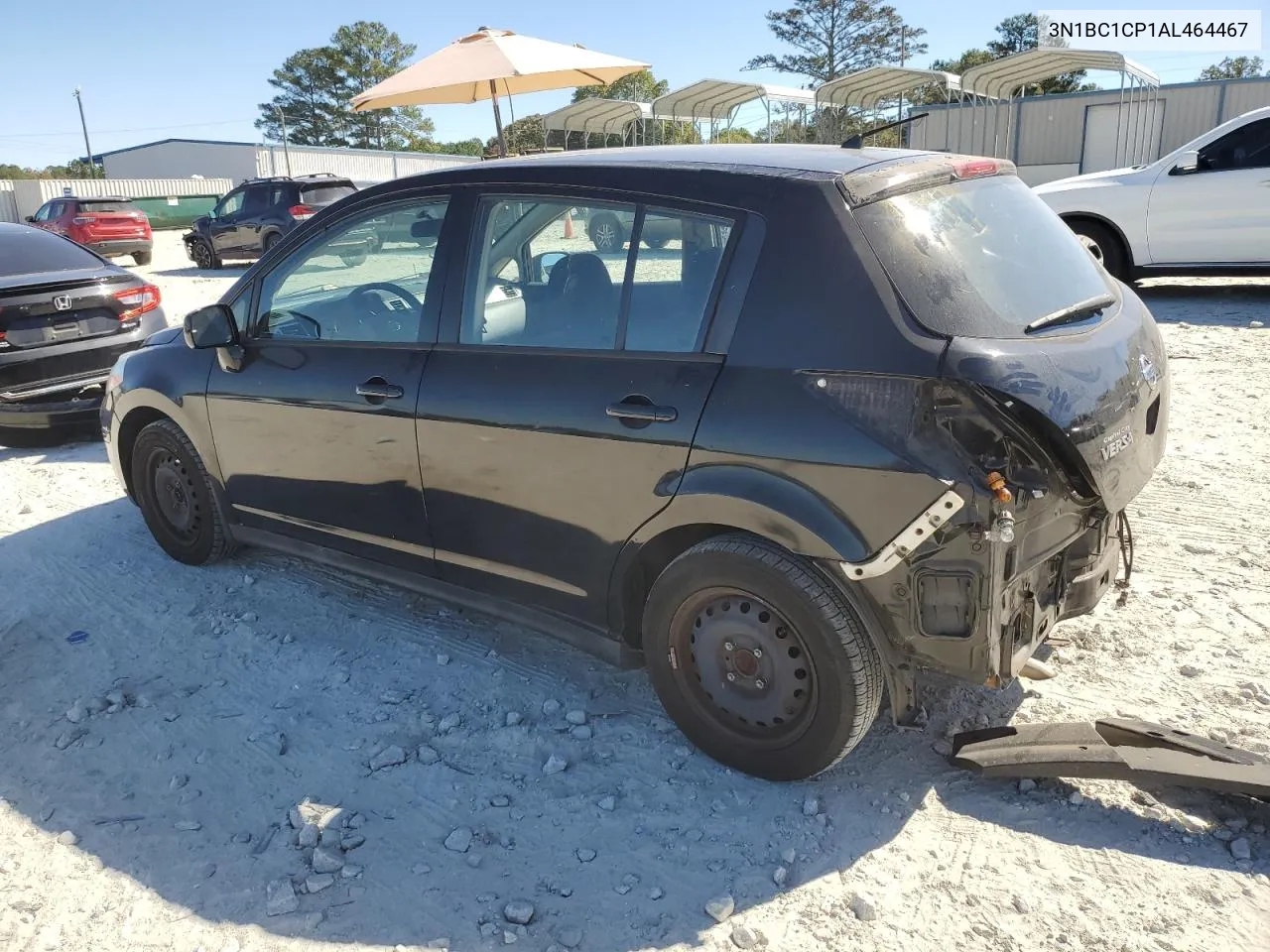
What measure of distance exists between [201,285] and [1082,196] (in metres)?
14.1

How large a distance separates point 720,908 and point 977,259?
6.32 feet

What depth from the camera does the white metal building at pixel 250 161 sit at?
149ft

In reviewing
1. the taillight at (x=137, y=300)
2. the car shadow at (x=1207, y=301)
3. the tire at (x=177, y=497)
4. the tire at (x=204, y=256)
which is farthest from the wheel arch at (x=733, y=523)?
the tire at (x=204, y=256)

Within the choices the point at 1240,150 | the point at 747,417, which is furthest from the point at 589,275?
the point at 1240,150

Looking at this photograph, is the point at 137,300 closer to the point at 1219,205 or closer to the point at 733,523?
the point at 733,523

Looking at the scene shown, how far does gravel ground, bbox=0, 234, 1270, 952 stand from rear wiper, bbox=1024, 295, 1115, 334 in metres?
1.28

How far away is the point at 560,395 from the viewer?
9.86 feet

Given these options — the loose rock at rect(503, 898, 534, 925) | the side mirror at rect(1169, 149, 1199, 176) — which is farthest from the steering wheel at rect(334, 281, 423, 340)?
the side mirror at rect(1169, 149, 1199, 176)

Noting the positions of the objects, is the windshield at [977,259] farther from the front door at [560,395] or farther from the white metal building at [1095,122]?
the white metal building at [1095,122]

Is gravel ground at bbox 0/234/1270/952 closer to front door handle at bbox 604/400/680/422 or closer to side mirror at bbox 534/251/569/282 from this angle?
front door handle at bbox 604/400/680/422

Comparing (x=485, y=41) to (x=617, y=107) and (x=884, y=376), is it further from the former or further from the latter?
(x=617, y=107)

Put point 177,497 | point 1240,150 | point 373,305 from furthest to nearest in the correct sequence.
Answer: point 1240,150 → point 177,497 → point 373,305

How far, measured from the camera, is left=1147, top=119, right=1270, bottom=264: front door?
9.42 m

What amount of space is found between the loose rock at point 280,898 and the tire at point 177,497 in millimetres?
2201
